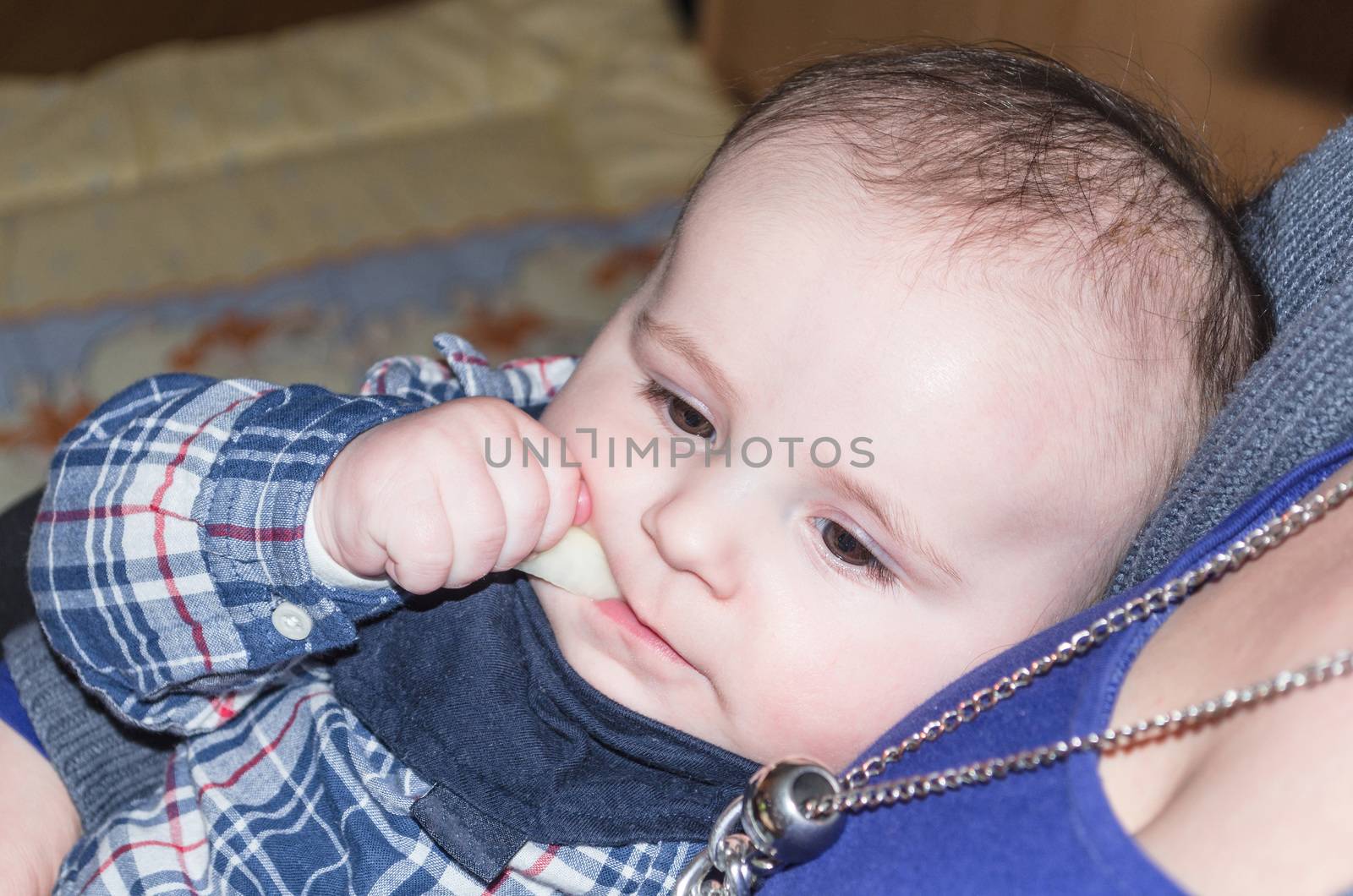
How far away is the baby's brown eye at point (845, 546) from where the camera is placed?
2.42 ft

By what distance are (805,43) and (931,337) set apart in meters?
1.62

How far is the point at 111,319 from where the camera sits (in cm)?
182

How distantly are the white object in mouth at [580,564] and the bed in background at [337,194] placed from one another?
1.03 m

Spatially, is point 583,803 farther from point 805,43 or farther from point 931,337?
point 805,43

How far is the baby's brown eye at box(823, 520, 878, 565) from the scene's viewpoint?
29.0 inches

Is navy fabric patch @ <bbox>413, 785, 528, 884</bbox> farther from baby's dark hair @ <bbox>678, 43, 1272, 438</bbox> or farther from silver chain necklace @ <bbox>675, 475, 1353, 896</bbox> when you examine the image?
baby's dark hair @ <bbox>678, 43, 1272, 438</bbox>

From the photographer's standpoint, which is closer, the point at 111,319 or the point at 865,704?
the point at 865,704

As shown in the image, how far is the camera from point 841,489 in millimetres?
716

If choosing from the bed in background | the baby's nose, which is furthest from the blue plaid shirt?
the bed in background

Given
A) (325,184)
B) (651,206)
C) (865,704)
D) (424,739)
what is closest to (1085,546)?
(865,704)

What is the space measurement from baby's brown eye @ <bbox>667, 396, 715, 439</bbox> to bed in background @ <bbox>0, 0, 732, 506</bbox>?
102 cm

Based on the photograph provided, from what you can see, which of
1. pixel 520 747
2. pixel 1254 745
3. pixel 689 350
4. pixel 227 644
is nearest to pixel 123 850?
pixel 227 644

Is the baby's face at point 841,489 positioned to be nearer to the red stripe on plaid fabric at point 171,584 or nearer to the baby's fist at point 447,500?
the baby's fist at point 447,500

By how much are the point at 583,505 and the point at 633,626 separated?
Result: 0.27 feet
